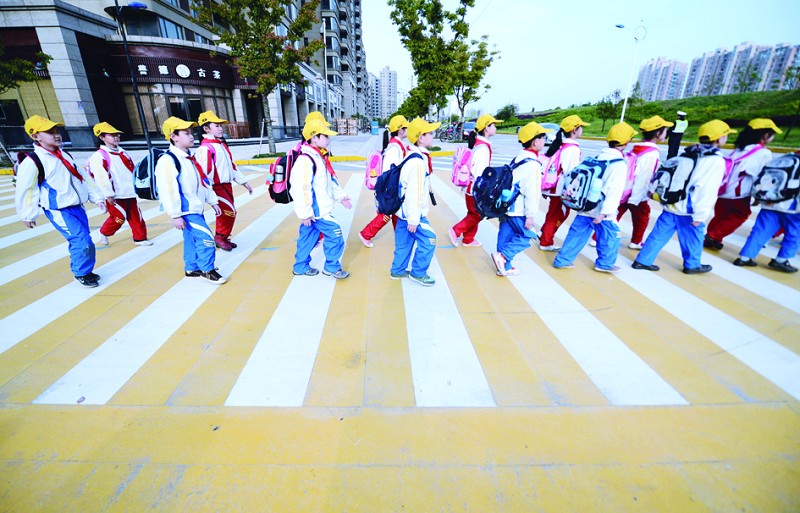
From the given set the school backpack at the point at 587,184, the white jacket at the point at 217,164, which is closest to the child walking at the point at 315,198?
the white jacket at the point at 217,164

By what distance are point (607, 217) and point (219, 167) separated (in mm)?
5472

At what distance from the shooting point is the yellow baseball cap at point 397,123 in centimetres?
503

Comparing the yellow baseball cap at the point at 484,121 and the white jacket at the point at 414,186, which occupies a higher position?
the yellow baseball cap at the point at 484,121

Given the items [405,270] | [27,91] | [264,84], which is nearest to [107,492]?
[405,270]

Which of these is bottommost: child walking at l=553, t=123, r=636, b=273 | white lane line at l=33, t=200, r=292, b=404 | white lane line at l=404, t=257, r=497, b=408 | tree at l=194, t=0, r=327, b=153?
white lane line at l=33, t=200, r=292, b=404

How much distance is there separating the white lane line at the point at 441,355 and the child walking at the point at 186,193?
249 centimetres

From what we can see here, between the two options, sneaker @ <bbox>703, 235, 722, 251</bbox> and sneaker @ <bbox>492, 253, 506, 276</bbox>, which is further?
sneaker @ <bbox>703, 235, 722, 251</bbox>

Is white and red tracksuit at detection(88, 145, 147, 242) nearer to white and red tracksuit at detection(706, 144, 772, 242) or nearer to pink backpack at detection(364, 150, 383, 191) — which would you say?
pink backpack at detection(364, 150, 383, 191)

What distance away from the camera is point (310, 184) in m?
3.96

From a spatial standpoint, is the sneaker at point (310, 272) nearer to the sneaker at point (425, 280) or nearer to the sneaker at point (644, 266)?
the sneaker at point (425, 280)

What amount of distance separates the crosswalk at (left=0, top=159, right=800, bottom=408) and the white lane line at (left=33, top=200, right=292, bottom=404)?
0.02 meters

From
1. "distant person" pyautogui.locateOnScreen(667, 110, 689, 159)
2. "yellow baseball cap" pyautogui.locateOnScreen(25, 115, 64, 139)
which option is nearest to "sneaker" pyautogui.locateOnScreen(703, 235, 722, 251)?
"distant person" pyautogui.locateOnScreen(667, 110, 689, 159)

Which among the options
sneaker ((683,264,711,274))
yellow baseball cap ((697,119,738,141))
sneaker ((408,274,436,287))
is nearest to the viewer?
yellow baseball cap ((697,119,738,141))

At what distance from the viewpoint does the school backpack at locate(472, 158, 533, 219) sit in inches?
159
